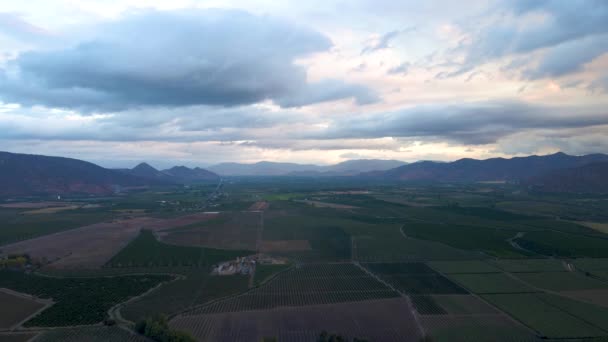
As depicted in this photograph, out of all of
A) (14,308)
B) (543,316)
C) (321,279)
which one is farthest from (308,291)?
(14,308)

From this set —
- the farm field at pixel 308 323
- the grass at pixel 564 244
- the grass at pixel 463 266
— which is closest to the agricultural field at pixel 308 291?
the farm field at pixel 308 323

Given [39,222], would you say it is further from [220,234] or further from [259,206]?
[259,206]

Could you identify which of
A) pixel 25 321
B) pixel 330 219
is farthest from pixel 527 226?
pixel 25 321

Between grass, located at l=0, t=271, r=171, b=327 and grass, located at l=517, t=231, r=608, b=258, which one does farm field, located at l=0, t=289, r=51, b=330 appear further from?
grass, located at l=517, t=231, r=608, b=258

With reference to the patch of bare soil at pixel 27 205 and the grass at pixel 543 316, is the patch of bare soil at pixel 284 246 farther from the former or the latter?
the patch of bare soil at pixel 27 205

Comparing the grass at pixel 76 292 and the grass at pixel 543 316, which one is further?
the grass at pixel 76 292
